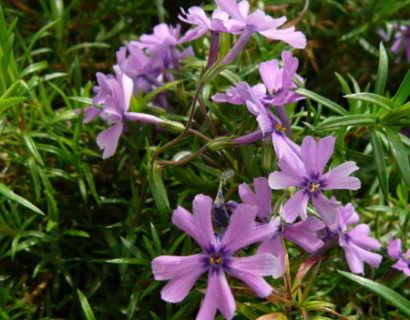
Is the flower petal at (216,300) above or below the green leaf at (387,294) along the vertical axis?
above

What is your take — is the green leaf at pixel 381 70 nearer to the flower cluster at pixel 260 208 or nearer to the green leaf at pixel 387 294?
the flower cluster at pixel 260 208

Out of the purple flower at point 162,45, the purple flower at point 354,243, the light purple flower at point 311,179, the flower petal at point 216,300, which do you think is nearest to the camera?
the flower petal at point 216,300

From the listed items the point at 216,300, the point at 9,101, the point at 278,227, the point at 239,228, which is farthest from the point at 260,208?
the point at 9,101

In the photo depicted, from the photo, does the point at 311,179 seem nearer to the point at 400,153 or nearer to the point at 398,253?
the point at 400,153

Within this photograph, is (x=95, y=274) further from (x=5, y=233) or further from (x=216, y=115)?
(x=216, y=115)

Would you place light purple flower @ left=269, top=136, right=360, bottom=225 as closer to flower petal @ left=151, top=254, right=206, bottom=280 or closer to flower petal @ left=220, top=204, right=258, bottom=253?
flower petal @ left=220, top=204, right=258, bottom=253

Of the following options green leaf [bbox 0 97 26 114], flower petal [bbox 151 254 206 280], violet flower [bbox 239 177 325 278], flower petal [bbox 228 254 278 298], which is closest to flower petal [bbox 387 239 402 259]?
violet flower [bbox 239 177 325 278]

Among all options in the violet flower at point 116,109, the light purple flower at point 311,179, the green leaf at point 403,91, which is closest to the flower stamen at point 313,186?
the light purple flower at point 311,179
